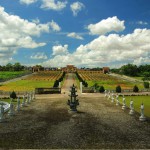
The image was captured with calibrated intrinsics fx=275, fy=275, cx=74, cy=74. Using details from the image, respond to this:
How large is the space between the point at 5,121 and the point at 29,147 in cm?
682

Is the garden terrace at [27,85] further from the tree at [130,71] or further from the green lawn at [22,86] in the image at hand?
the tree at [130,71]

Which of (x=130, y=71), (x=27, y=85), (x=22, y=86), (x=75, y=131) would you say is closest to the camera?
(x=75, y=131)

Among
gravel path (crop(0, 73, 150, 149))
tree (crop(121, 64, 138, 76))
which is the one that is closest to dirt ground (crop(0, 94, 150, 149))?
gravel path (crop(0, 73, 150, 149))

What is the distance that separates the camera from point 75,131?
15.6 meters

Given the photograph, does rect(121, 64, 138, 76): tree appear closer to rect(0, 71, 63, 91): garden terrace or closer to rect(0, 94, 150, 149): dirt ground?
rect(0, 71, 63, 91): garden terrace

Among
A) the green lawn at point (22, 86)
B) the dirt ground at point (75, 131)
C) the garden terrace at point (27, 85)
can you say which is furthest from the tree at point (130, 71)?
the dirt ground at point (75, 131)

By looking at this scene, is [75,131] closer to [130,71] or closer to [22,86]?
[22,86]

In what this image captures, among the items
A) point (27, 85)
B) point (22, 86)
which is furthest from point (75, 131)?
point (27, 85)

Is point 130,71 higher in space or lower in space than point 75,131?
higher

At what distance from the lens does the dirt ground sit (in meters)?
13.0

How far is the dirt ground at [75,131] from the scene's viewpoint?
13.0 metres

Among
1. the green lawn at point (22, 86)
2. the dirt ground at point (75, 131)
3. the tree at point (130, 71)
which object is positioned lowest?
the dirt ground at point (75, 131)

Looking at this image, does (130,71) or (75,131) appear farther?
(130,71)

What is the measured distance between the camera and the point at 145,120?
18.9 metres
